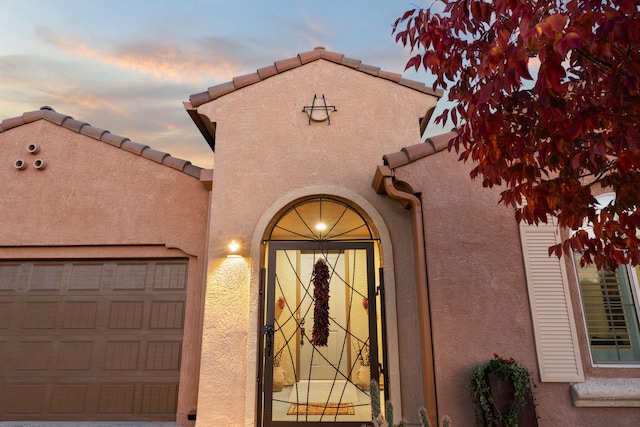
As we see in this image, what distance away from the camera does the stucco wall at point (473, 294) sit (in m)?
5.66

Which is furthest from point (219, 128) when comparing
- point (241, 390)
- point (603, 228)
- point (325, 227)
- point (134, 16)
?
point (603, 228)

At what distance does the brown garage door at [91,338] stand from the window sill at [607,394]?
6656 mm

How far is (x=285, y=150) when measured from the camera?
7.58 metres

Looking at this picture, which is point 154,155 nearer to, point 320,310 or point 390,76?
point 320,310

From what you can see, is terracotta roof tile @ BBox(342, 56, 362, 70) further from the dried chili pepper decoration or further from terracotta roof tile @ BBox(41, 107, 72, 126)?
terracotta roof tile @ BBox(41, 107, 72, 126)

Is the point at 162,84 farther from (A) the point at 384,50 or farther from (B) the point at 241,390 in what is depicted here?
(B) the point at 241,390

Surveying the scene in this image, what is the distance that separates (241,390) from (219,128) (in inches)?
188

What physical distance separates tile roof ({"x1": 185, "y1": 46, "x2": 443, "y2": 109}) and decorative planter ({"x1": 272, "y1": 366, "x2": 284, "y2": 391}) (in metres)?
6.65

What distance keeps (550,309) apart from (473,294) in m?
1.13

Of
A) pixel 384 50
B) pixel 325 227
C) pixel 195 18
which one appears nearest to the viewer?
pixel 325 227

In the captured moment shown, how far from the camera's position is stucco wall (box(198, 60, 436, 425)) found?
22.1ft

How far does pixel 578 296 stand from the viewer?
6027mm

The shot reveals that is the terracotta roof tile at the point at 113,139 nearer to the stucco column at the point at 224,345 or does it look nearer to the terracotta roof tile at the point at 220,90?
the terracotta roof tile at the point at 220,90

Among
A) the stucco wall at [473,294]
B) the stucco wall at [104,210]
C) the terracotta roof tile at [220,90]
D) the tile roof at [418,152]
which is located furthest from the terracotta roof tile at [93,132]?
the stucco wall at [473,294]
